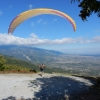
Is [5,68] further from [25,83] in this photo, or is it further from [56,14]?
[56,14]

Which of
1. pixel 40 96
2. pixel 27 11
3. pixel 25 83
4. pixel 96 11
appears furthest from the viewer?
pixel 25 83

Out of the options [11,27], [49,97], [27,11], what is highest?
[27,11]

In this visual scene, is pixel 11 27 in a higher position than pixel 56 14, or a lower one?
lower

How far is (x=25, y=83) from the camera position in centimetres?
2227

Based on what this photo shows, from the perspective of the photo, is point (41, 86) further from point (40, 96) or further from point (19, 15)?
point (19, 15)

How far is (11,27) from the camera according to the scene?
74.1 ft

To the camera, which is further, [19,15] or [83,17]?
[19,15]

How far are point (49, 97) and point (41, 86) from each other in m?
3.76

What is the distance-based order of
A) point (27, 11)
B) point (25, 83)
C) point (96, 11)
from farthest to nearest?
point (25, 83)
point (27, 11)
point (96, 11)

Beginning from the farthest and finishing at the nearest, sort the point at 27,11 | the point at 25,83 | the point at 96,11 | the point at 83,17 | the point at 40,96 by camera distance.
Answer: the point at 25,83
the point at 27,11
the point at 40,96
the point at 83,17
the point at 96,11

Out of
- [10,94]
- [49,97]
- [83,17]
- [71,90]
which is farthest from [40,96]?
[83,17]

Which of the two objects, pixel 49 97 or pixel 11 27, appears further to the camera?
pixel 11 27

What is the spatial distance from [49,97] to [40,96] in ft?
2.82


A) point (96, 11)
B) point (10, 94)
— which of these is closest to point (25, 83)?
point (10, 94)
